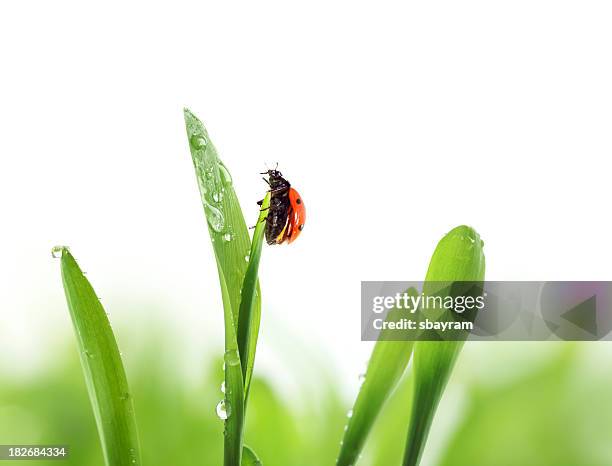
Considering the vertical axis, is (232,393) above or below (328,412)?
below

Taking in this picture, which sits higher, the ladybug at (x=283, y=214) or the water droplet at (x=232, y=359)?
the ladybug at (x=283, y=214)

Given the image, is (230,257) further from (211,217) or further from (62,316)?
(62,316)

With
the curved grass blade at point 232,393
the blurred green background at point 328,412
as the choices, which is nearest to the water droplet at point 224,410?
the curved grass blade at point 232,393

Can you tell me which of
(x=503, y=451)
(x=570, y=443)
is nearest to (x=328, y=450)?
(x=503, y=451)

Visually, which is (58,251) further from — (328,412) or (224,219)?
(328,412)

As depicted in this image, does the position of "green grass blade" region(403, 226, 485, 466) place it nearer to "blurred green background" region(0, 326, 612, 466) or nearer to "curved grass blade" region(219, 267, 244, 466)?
"curved grass blade" region(219, 267, 244, 466)

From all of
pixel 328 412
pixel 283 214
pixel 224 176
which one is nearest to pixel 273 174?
pixel 283 214

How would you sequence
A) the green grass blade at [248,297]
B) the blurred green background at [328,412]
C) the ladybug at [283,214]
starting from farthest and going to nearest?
the blurred green background at [328,412]
the ladybug at [283,214]
the green grass blade at [248,297]

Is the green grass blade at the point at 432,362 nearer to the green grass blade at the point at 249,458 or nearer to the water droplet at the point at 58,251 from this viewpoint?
the green grass blade at the point at 249,458
